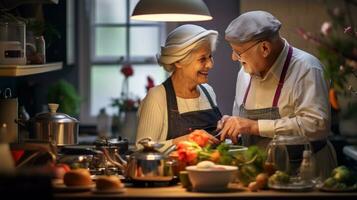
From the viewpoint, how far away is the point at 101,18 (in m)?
8.84

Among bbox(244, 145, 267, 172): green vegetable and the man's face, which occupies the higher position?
the man's face

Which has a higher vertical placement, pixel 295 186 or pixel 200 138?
pixel 200 138

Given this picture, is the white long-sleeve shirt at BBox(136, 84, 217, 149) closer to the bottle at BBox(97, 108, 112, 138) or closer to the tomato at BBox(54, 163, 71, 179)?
the tomato at BBox(54, 163, 71, 179)

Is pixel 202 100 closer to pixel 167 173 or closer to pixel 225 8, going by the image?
pixel 167 173

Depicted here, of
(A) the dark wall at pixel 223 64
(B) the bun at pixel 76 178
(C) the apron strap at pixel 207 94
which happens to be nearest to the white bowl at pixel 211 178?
(B) the bun at pixel 76 178

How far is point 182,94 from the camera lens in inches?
184

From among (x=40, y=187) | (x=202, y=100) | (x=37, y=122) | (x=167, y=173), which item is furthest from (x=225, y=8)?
(x=40, y=187)

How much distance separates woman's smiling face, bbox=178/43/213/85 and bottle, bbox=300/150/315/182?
1.04 metres

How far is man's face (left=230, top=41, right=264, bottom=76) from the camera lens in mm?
4504

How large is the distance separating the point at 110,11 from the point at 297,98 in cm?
464

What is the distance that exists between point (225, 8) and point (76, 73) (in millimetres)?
2828

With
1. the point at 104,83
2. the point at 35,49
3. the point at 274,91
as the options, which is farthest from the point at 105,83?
the point at 274,91

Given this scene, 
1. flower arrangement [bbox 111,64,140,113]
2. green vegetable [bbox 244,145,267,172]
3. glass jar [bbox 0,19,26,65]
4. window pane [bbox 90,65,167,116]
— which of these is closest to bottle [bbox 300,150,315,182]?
green vegetable [bbox 244,145,267,172]

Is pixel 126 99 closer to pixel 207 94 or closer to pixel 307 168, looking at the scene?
pixel 207 94
